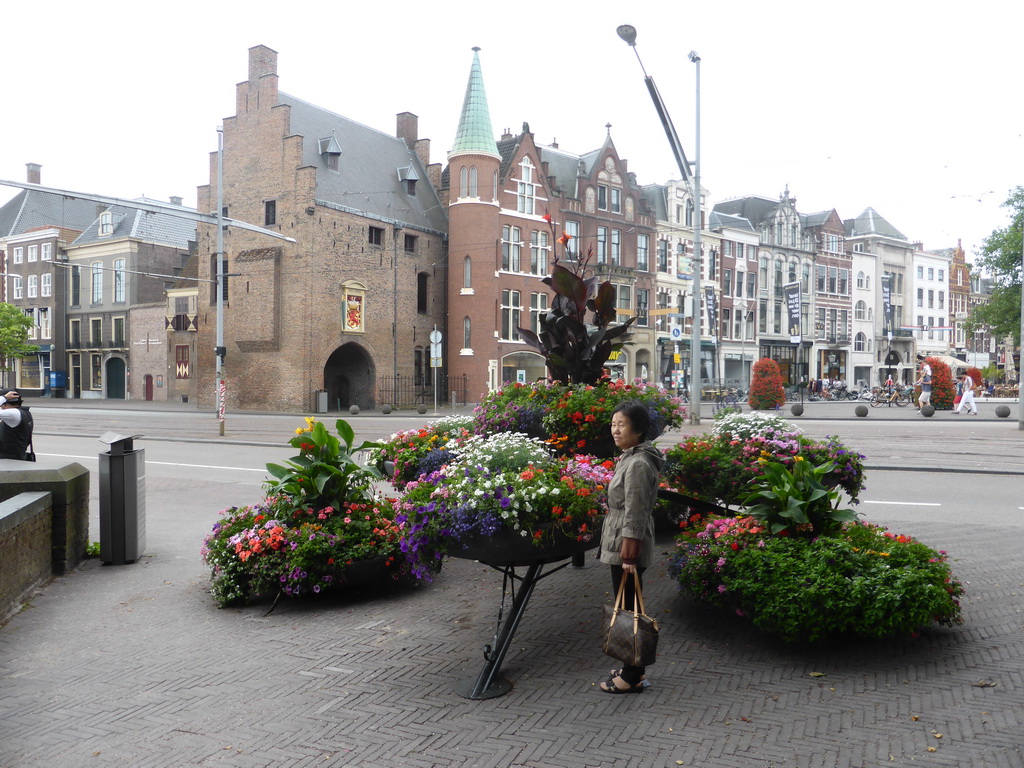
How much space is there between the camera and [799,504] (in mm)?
4992

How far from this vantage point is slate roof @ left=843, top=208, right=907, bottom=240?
70.9 m

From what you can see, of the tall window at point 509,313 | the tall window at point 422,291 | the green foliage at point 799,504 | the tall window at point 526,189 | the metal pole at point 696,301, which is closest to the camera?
the green foliage at point 799,504

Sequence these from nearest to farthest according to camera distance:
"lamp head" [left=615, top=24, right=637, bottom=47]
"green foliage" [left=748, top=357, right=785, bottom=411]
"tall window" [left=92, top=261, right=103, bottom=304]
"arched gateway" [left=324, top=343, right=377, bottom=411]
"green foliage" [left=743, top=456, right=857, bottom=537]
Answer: "green foliage" [left=743, top=456, right=857, bottom=537] < "lamp head" [left=615, top=24, right=637, bottom=47] < "green foliage" [left=748, top=357, right=785, bottom=411] < "arched gateway" [left=324, top=343, right=377, bottom=411] < "tall window" [left=92, top=261, right=103, bottom=304]

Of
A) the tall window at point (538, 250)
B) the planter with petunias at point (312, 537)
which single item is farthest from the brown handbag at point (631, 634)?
the tall window at point (538, 250)

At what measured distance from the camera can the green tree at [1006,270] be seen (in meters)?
48.1

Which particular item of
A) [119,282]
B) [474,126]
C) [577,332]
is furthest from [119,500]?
[119,282]

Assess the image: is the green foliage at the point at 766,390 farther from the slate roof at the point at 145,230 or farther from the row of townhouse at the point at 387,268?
the slate roof at the point at 145,230

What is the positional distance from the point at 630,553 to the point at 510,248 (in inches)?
1559

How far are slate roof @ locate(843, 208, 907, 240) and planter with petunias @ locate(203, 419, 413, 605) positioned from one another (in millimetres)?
72392

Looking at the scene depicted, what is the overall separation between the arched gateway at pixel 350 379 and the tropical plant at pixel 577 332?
33.1 meters

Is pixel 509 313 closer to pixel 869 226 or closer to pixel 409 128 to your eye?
pixel 409 128

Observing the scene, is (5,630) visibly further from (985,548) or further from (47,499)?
(985,548)

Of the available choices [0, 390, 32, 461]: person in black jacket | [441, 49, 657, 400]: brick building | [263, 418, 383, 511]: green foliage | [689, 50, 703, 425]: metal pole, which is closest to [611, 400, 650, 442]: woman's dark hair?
[263, 418, 383, 511]: green foliage

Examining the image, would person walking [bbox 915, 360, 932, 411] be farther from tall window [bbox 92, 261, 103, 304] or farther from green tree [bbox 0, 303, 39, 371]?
green tree [bbox 0, 303, 39, 371]
